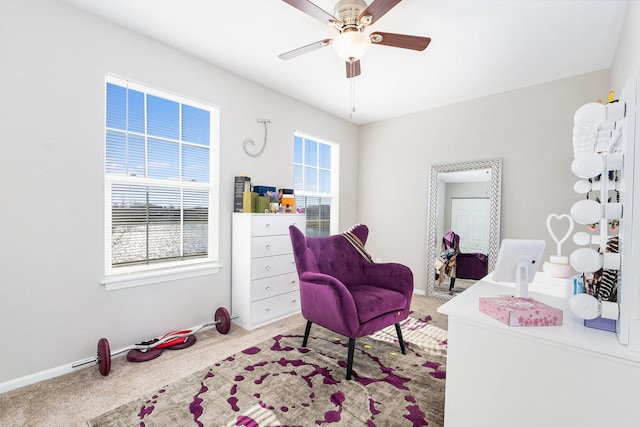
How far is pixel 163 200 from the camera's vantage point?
8.94ft

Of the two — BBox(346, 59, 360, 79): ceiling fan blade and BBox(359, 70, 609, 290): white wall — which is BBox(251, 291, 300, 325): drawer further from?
BBox(346, 59, 360, 79): ceiling fan blade

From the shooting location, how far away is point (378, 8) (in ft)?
5.57

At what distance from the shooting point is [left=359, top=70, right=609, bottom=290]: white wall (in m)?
3.17

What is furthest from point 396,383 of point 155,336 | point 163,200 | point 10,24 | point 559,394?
point 10,24

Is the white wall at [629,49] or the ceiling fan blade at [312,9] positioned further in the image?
the white wall at [629,49]

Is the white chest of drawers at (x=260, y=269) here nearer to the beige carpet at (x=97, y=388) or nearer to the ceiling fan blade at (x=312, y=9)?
the beige carpet at (x=97, y=388)

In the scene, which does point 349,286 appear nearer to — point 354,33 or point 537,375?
point 537,375

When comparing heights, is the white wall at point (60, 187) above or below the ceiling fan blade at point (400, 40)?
below

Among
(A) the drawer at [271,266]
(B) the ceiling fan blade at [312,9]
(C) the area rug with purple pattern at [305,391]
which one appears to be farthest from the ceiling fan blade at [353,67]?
(C) the area rug with purple pattern at [305,391]

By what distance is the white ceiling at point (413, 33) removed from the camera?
2111 mm

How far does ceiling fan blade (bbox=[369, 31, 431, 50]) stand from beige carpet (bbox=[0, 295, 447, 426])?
8.54 feet

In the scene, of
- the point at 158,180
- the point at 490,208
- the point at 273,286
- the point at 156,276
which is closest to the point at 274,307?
the point at 273,286

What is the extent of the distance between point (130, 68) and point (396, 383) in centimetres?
317

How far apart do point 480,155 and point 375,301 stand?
261 cm
